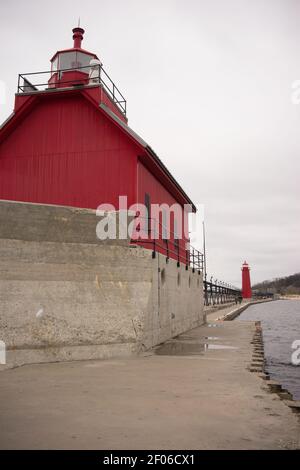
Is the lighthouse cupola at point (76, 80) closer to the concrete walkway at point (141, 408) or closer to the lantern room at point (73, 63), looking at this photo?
the lantern room at point (73, 63)

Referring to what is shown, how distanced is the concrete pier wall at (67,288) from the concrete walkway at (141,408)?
0.66 metres

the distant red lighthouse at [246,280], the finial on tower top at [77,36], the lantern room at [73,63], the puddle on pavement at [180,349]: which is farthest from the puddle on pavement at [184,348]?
the distant red lighthouse at [246,280]

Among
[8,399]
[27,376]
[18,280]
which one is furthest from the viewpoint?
[18,280]

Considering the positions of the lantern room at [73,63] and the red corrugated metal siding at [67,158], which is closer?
the red corrugated metal siding at [67,158]

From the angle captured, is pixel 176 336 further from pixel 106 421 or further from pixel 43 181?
pixel 106 421

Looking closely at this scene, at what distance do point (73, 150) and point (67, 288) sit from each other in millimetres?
6361

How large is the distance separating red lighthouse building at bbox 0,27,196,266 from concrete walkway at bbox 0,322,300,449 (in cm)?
616

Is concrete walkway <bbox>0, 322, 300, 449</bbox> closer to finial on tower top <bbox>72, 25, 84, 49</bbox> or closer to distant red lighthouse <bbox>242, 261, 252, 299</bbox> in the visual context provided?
finial on tower top <bbox>72, 25, 84, 49</bbox>

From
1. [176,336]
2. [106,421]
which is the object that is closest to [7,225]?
[106,421]

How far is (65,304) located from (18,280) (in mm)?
1265

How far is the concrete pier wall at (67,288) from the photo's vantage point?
29.7ft

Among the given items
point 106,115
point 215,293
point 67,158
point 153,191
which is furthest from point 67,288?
point 215,293
